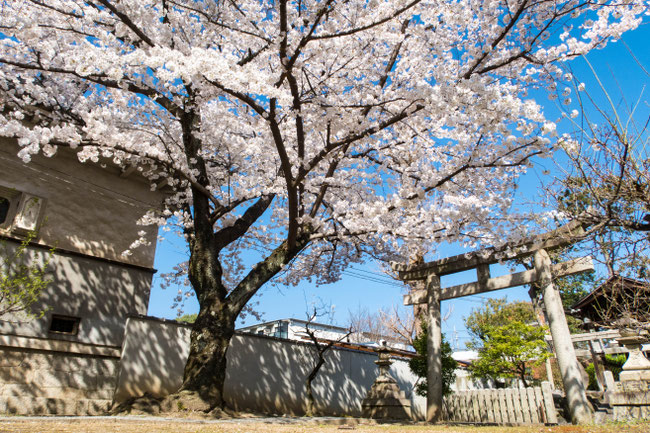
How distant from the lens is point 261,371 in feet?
35.7

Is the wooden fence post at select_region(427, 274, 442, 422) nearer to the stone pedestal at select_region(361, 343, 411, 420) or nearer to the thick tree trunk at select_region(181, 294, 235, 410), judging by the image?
the stone pedestal at select_region(361, 343, 411, 420)

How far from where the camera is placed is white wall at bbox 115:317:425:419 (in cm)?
895

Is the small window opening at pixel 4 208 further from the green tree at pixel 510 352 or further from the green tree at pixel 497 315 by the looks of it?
the green tree at pixel 497 315

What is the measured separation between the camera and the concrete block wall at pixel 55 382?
7895 mm

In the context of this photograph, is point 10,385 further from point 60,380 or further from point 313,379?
point 313,379

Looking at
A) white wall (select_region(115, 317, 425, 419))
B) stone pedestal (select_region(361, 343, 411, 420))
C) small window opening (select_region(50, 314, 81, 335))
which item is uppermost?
small window opening (select_region(50, 314, 81, 335))

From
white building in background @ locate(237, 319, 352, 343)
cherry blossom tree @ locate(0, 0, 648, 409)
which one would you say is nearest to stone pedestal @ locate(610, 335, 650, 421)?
cherry blossom tree @ locate(0, 0, 648, 409)

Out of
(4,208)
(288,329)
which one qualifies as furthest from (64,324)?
(288,329)

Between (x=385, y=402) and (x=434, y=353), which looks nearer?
(x=434, y=353)

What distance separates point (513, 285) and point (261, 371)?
6.39 m

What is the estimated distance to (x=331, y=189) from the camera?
10.7 meters

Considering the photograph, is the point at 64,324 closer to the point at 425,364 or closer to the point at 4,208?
the point at 4,208

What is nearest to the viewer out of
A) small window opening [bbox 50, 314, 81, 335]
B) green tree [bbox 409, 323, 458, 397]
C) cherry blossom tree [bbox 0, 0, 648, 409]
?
cherry blossom tree [bbox 0, 0, 648, 409]

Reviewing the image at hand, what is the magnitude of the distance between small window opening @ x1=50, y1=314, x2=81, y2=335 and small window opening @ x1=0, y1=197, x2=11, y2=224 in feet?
7.48
